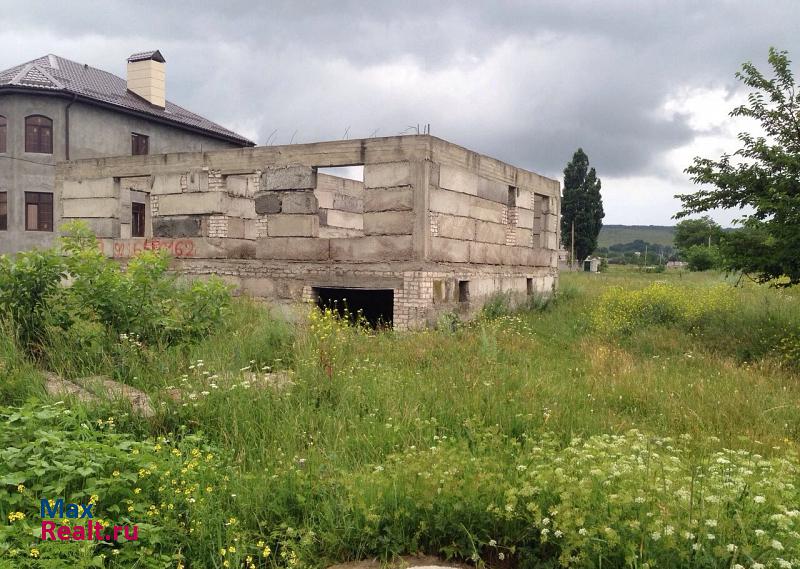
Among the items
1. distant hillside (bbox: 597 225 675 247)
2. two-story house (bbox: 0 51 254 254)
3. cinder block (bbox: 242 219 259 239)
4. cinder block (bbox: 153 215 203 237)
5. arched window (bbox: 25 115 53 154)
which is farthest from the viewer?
distant hillside (bbox: 597 225 675 247)

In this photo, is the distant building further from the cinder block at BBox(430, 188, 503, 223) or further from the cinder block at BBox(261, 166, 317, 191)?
the cinder block at BBox(261, 166, 317, 191)

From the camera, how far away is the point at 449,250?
1098cm

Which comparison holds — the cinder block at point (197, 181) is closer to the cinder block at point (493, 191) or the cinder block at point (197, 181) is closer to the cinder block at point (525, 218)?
the cinder block at point (493, 191)

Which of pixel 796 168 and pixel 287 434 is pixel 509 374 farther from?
pixel 796 168

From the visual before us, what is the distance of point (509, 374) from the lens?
6477 mm

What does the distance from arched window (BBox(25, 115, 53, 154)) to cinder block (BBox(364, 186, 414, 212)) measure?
59.3 feet

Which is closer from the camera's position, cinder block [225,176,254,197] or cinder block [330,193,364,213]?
cinder block [225,176,254,197]

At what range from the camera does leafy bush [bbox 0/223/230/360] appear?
22.3 ft

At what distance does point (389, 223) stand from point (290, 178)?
2.24 meters

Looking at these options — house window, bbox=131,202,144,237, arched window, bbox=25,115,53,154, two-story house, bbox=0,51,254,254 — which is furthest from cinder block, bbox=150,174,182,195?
house window, bbox=131,202,144,237

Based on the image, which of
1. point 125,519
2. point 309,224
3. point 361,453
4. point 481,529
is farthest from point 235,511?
point 309,224

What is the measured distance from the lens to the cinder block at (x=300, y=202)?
1115 cm

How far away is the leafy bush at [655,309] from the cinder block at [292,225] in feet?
18.0

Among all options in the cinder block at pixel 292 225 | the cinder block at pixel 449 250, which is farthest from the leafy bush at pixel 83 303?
the cinder block at pixel 449 250
